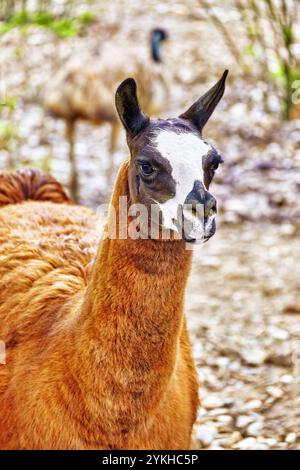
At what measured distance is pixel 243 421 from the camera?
4.57 m

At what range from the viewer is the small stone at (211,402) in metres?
4.78

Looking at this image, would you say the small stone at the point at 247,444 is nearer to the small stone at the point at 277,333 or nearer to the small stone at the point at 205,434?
the small stone at the point at 205,434

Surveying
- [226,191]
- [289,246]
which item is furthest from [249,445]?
[226,191]

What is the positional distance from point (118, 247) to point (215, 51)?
10.4 metres

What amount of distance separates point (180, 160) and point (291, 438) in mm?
2098

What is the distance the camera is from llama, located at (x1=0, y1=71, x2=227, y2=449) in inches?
117

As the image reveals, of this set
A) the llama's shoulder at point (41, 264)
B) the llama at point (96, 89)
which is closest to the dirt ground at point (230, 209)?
the llama at point (96, 89)

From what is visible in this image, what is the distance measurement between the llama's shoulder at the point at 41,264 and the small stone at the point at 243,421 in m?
1.45

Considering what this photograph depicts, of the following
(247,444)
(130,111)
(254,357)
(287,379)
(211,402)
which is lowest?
(247,444)

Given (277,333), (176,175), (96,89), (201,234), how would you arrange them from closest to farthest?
(201,234) < (176,175) < (277,333) < (96,89)

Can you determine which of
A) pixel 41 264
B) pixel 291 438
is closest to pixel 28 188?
pixel 41 264

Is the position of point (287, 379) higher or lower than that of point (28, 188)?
lower

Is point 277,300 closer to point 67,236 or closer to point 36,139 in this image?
point 67,236

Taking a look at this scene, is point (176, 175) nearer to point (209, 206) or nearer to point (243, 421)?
point (209, 206)
